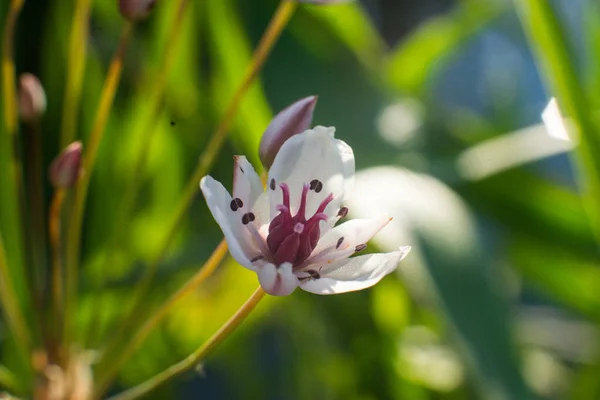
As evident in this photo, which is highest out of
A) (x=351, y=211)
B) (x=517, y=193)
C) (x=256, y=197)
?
(x=517, y=193)

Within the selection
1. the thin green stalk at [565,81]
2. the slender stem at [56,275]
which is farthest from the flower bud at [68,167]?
the thin green stalk at [565,81]

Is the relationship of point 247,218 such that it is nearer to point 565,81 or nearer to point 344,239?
point 344,239

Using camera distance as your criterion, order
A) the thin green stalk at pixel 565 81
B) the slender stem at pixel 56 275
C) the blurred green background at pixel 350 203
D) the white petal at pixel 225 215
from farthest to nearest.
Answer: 1. the blurred green background at pixel 350 203
2. the thin green stalk at pixel 565 81
3. the slender stem at pixel 56 275
4. the white petal at pixel 225 215

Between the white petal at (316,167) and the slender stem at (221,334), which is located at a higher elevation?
the white petal at (316,167)

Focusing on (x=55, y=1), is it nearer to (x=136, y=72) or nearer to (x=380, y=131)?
(x=136, y=72)

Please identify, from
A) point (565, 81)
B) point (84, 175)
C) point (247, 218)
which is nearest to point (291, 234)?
point (247, 218)

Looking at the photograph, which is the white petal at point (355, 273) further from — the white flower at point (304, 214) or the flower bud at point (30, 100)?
the flower bud at point (30, 100)

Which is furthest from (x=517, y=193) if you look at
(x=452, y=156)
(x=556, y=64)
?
(x=556, y=64)
